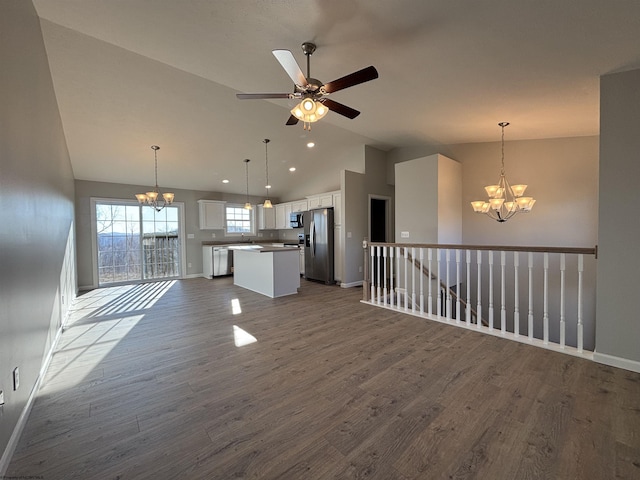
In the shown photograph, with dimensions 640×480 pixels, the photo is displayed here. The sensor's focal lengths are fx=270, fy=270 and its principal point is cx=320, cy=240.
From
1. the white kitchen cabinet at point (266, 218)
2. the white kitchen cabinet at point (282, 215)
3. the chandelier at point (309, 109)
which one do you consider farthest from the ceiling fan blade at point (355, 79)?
the white kitchen cabinet at point (266, 218)

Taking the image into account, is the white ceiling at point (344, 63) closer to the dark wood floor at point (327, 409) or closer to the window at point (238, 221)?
the dark wood floor at point (327, 409)

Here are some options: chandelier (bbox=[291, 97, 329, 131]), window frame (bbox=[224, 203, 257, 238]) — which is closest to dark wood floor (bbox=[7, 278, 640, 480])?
chandelier (bbox=[291, 97, 329, 131])

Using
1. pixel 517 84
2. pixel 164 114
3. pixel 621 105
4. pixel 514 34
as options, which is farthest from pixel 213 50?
pixel 621 105

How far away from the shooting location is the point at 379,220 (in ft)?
22.8

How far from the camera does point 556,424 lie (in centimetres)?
167

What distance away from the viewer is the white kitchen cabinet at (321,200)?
6508mm

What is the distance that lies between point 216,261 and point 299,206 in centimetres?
274

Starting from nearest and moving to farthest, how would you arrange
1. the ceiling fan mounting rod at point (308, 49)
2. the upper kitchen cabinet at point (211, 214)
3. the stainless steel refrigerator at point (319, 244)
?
the ceiling fan mounting rod at point (308, 49)
the stainless steel refrigerator at point (319, 244)
the upper kitchen cabinet at point (211, 214)

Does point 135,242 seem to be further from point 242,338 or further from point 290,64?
point 290,64

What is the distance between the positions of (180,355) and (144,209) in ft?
18.3

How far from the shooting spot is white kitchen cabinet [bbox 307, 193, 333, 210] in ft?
21.4

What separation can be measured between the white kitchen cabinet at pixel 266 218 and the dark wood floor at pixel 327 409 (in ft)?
18.2

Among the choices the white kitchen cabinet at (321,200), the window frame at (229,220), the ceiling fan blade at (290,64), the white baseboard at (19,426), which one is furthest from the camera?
the window frame at (229,220)

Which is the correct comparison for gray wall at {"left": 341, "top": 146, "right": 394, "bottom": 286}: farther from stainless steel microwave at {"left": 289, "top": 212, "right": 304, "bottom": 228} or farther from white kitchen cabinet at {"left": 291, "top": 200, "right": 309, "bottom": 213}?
stainless steel microwave at {"left": 289, "top": 212, "right": 304, "bottom": 228}
